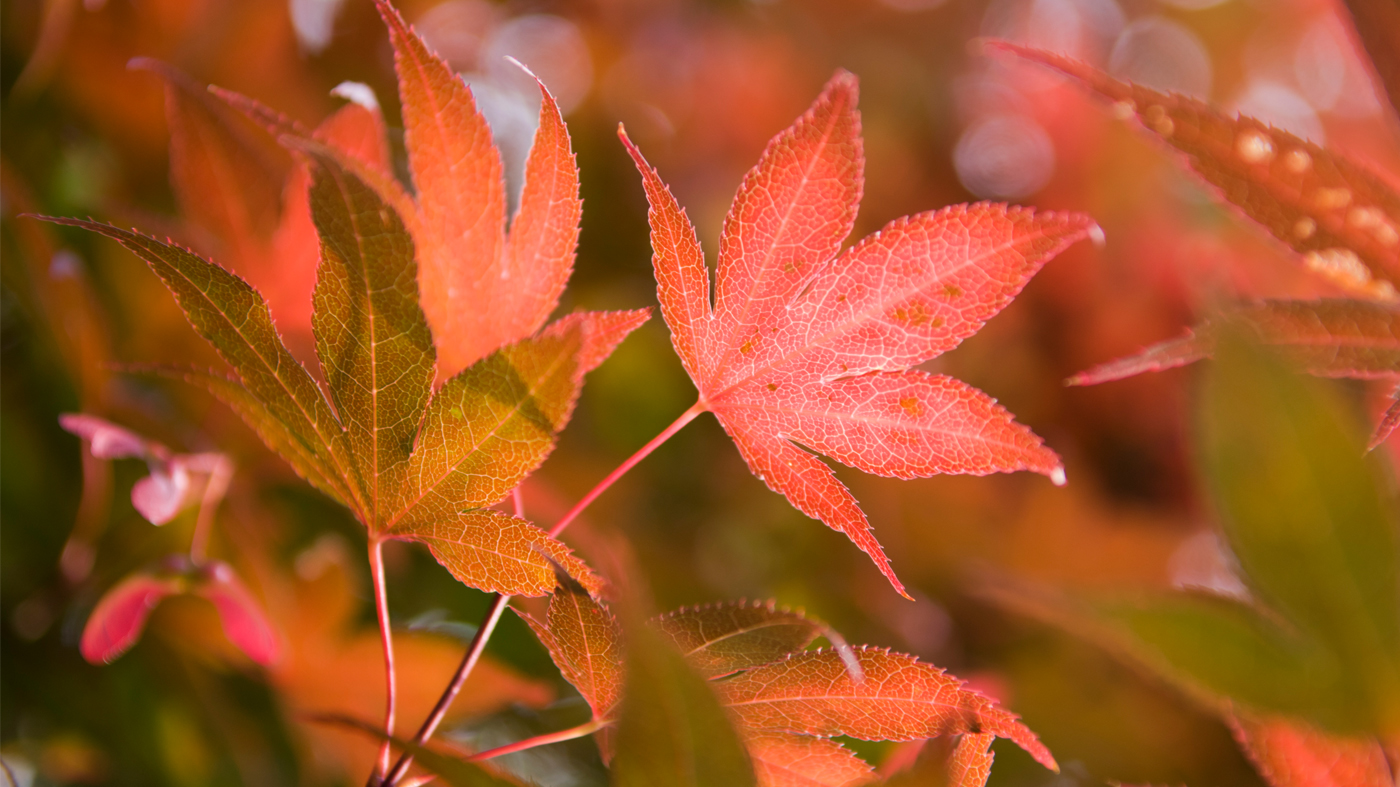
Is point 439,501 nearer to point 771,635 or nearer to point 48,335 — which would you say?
point 771,635

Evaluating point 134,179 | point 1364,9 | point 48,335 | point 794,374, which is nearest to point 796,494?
point 794,374

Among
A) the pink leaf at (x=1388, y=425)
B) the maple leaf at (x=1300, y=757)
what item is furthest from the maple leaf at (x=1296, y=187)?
the maple leaf at (x=1300, y=757)

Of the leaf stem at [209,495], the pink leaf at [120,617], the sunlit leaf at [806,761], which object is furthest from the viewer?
the leaf stem at [209,495]

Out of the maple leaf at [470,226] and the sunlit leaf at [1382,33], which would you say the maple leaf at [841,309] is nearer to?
the maple leaf at [470,226]

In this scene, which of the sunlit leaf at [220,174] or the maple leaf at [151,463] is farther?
the sunlit leaf at [220,174]

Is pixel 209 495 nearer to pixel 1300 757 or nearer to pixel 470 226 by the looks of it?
pixel 470 226

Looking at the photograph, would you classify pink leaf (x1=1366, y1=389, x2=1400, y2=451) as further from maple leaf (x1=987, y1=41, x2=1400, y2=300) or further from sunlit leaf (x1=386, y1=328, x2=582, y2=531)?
sunlit leaf (x1=386, y1=328, x2=582, y2=531)
